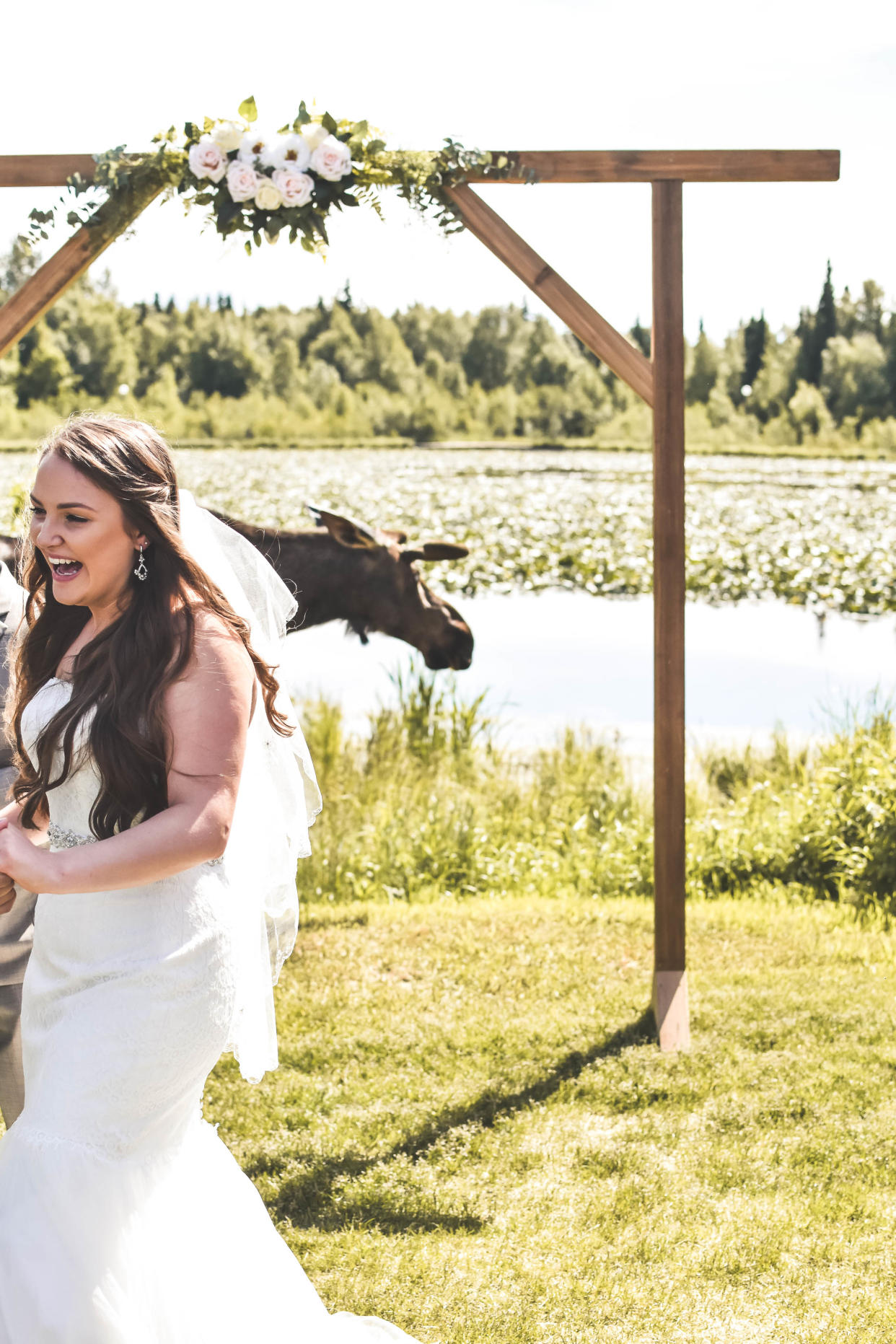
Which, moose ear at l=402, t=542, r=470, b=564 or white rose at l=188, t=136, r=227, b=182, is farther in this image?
moose ear at l=402, t=542, r=470, b=564

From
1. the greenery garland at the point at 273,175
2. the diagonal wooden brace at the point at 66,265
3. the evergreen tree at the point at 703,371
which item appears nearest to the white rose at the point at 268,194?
the greenery garland at the point at 273,175

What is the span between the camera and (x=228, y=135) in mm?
3816

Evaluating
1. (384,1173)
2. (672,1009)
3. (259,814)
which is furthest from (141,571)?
(672,1009)

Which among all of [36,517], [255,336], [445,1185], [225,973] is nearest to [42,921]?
[225,973]

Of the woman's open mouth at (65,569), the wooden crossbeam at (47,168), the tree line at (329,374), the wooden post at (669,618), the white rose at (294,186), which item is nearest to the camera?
the woman's open mouth at (65,569)

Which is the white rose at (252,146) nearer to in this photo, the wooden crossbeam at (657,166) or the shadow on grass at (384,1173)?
the wooden crossbeam at (657,166)

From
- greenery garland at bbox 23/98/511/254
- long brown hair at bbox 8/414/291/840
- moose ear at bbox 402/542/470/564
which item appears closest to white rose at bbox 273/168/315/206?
greenery garland at bbox 23/98/511/254

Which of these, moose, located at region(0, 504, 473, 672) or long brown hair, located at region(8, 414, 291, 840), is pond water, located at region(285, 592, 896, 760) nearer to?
moose, located at region(0, 504, 473, 672)

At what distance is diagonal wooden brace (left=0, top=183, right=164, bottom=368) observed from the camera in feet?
12.8

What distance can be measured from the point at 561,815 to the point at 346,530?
302cm

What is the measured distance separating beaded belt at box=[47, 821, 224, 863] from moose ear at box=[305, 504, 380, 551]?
3.01 metres

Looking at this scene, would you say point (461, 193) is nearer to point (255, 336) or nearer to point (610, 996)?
point (610, 996)

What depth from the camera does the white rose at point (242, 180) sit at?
380 centimetres

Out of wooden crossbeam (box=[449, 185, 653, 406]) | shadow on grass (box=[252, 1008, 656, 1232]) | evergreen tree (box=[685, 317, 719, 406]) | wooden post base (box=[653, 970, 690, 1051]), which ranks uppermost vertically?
evergreen tree (box=[685, 317, 719, 406])
